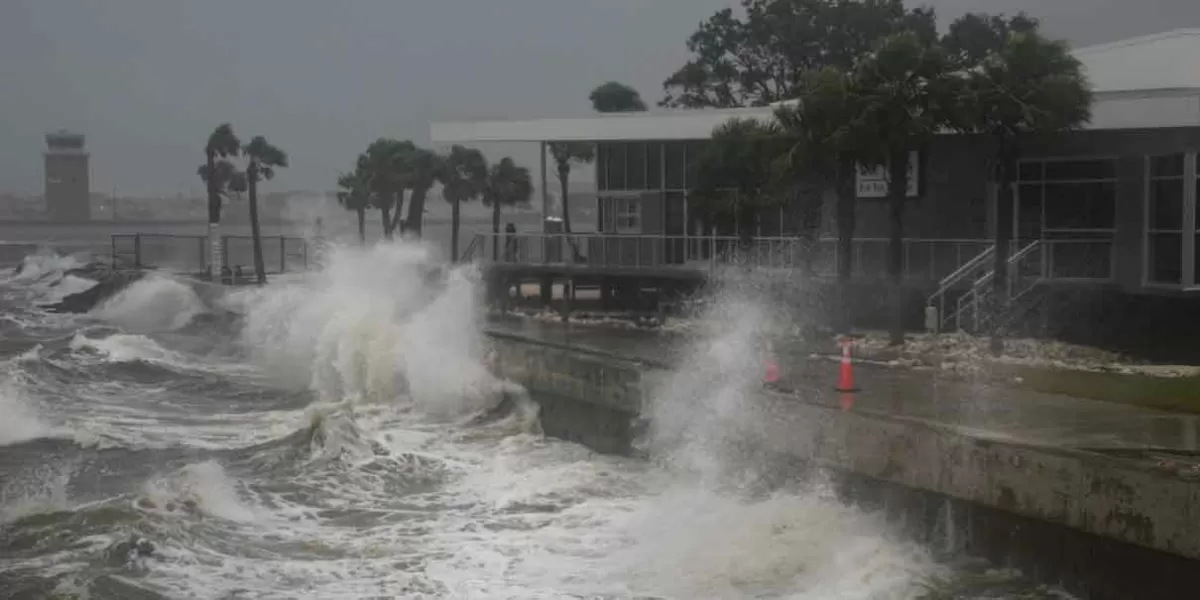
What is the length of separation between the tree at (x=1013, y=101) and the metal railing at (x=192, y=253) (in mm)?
40007

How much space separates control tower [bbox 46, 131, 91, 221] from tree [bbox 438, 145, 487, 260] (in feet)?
132

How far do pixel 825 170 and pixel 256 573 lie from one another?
1321 cm

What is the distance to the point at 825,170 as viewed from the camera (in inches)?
893

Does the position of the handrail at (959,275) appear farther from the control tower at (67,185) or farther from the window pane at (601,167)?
the control tower at (67,185)

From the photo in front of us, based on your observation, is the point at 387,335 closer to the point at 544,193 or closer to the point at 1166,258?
the point at 544,193

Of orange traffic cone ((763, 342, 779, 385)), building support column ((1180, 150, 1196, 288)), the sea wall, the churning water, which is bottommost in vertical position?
the churning water

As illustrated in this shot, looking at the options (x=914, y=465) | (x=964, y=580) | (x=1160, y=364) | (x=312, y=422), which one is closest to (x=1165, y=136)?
(x=1160, y=364)

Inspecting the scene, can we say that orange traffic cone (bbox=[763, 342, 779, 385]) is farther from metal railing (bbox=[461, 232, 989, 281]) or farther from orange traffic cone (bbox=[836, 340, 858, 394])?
metal railing (bbox=[461, 232, 989, 281])

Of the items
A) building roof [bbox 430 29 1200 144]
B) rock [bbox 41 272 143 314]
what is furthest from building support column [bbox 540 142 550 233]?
rock [bbox 41 272 143 314]

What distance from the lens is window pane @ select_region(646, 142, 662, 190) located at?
105 ft

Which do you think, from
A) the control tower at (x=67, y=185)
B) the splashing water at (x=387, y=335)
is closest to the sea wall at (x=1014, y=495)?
the splashing water at (x=387, y=335)

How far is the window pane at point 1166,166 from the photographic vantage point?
20.7 meters

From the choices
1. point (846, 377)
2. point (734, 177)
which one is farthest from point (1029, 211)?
point (846, 377)

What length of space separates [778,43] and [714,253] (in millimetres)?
26994
